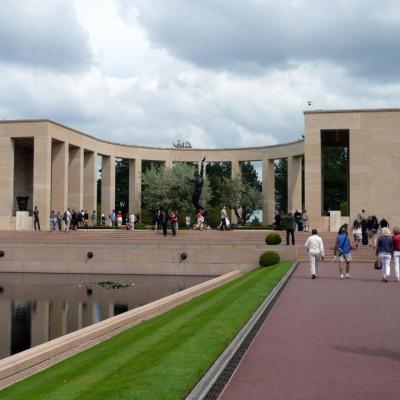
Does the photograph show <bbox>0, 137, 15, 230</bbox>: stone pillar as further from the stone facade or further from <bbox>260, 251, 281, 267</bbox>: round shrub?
<bbox>260, 251, 281, 267</bbox>: round shrub

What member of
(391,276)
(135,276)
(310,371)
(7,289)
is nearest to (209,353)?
(310,371)

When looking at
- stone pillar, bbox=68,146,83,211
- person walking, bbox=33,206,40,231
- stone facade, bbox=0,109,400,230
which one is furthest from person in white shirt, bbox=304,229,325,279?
stone pillar, bbox=68,146,83,211

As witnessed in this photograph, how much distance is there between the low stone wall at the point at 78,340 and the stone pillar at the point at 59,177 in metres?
31.1

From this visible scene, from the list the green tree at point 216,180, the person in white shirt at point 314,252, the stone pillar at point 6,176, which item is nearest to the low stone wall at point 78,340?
the person in white shirt at point 314,252

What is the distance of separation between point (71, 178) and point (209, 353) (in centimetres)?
4244

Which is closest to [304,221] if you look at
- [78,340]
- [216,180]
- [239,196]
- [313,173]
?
[313,173]

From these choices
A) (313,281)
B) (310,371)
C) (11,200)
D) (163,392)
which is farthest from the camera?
(11,200)

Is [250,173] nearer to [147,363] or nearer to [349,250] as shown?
[349,250]

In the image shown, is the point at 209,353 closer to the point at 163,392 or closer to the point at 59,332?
the point at 163,392

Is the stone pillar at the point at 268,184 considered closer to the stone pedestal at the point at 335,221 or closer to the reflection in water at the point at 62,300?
the stone pedestal at the point at 335,221

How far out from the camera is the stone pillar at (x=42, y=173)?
1694 inches

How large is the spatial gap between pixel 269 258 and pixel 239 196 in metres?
33.9

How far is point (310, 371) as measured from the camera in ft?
22.1

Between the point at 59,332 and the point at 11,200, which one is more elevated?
the point at 11,200
